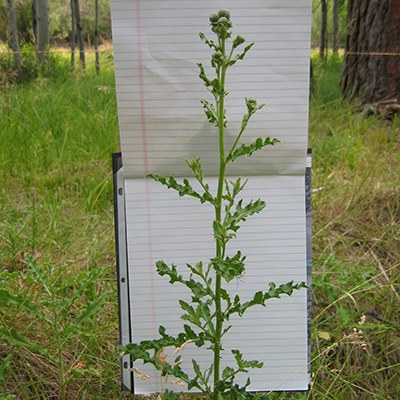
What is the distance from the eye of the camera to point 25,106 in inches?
100

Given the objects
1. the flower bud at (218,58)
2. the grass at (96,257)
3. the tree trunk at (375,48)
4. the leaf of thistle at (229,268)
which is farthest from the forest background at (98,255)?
the flower bud at (218,58)

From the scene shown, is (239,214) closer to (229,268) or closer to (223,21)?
(229,268)

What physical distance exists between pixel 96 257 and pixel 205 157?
650mm

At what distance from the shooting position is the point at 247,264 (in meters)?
0.85

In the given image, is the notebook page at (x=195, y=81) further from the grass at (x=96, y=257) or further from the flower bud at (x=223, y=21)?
the grass at (x=96, y=257)

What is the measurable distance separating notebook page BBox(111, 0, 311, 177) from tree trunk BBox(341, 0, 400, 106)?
7.10ft

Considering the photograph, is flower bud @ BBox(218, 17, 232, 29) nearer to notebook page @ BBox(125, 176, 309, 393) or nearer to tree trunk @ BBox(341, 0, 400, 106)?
notebook page @ BBox(125, 176, 309, 393)

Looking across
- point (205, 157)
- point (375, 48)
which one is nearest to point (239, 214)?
point (205, 157)

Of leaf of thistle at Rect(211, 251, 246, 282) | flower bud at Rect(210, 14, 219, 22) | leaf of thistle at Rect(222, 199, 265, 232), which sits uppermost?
flower bud at Rect(210, 14, 219, 22)

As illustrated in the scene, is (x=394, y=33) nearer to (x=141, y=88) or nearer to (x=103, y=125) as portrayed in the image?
(x=103, y=125)

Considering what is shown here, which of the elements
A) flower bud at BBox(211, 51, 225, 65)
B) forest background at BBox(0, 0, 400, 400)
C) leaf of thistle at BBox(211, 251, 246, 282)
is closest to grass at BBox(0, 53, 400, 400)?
forest background at BBox(0, 0, 400, 400)

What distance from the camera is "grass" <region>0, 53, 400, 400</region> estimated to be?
3.22 ft

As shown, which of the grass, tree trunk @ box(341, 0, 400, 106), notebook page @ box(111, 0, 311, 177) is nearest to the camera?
notebook page @ box(111, 0, 311, 177)

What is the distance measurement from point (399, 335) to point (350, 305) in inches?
5.0
